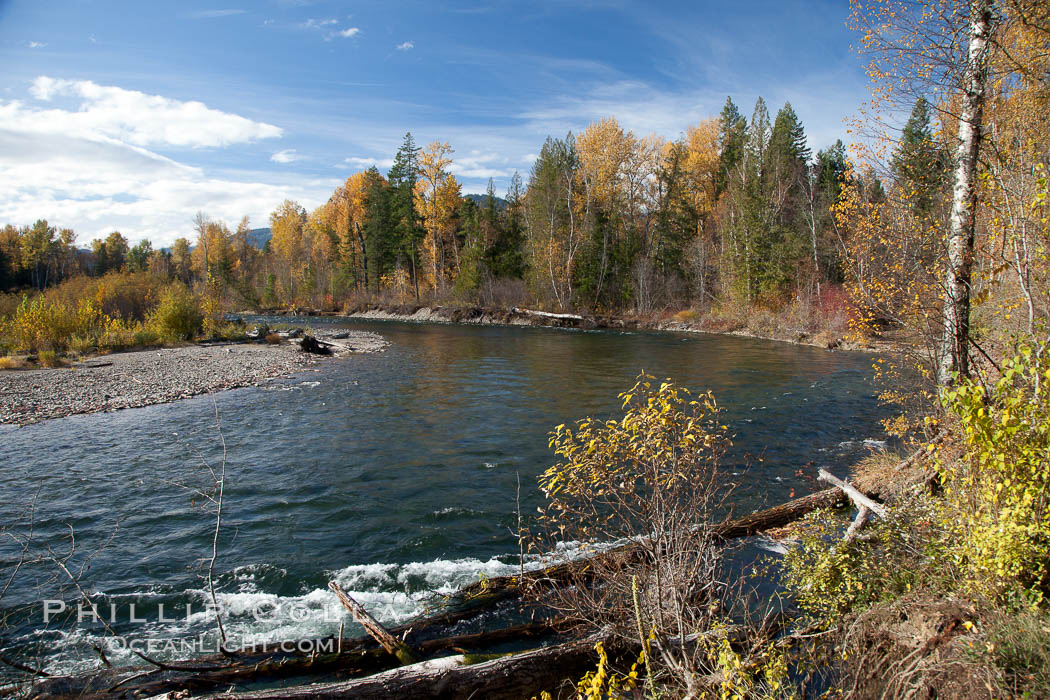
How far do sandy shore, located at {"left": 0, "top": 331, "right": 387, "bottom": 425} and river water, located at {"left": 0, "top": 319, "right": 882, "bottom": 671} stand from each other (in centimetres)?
114

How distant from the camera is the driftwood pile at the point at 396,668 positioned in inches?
152

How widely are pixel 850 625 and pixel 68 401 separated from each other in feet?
63.2

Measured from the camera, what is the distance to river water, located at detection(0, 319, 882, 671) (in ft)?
19.8

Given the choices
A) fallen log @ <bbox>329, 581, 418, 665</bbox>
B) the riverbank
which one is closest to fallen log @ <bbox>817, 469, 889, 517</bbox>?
fallen log @ <bbox>329, 581, 418, 665</bbox>

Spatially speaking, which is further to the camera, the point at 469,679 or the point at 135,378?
the point at 135,378

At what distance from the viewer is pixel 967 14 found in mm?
6934

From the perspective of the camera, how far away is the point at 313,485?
31.9ft

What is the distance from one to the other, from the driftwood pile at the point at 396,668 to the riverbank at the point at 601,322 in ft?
92.4

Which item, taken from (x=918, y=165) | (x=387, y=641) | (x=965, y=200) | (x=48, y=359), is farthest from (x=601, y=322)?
(x=387, y=641)

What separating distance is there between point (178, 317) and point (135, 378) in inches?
459

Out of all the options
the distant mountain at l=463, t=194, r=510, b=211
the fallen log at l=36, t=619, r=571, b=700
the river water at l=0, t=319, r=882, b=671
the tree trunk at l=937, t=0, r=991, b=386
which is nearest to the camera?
the fallen log at l=36, t=619, r=571, b=700

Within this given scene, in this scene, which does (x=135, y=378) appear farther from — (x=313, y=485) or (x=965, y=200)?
(x=965, y=200)

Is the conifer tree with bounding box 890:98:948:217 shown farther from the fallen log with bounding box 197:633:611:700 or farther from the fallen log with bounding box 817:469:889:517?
the fallen log with bounding box 197:633:611:700

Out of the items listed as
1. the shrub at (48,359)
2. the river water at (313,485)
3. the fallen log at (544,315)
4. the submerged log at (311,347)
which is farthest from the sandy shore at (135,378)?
the fallen log at (544,315)
